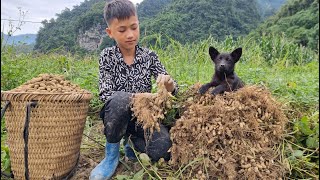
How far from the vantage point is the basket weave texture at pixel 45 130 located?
7.93 ft

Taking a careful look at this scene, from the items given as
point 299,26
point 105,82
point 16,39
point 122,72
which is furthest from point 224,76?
point 299,26

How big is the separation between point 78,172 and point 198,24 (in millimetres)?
16736

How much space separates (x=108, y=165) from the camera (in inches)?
102

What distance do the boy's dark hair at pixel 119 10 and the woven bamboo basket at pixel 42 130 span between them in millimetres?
652

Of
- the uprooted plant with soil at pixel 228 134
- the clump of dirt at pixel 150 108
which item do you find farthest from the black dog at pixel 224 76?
the clump of dirt at pixel 150 108

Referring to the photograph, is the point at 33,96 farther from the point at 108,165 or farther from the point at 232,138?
the point at 232,138

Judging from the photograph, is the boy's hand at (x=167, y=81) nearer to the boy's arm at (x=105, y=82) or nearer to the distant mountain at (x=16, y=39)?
the boy's arm at (x=105, y=82)

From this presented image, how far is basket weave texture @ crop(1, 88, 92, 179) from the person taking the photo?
2.42m

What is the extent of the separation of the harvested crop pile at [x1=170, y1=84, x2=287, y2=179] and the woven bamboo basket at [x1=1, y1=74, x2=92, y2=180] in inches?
29.7

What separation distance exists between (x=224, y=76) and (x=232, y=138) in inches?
23.9

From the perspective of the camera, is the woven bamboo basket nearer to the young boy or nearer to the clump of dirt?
the young boy

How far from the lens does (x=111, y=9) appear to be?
277cm

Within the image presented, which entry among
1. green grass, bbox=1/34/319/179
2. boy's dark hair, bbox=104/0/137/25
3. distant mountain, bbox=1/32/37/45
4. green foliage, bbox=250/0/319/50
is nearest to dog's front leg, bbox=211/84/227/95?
green grass, bbox=1/34/319/179

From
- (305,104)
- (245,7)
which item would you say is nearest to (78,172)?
(305,104)
